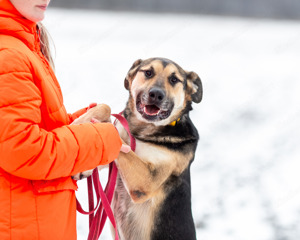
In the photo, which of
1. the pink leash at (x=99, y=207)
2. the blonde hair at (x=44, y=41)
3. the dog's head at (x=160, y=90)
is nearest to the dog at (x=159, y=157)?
the dog's head at (x=160, y=90)

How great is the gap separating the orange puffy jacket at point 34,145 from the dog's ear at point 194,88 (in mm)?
862

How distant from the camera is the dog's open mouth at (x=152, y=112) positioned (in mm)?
2133

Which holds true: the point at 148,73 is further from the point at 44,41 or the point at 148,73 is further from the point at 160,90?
the point at 44,41

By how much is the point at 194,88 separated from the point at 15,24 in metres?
1.14

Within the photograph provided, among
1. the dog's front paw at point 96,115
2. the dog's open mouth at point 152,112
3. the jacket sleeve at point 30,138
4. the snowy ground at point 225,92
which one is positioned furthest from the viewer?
the snowy ground at point 225,92

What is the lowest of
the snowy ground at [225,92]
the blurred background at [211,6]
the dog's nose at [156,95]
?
the snowy ground at [225,92]

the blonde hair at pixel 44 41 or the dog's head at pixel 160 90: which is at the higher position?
the blonde hair at pixel 44 41

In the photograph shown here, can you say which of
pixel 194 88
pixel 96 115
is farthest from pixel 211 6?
pixel 96 115

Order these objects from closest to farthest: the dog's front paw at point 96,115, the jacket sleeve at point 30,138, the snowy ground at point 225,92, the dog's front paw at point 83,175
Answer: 1. the jacket sleeve at point 30,138
2. the dog's front paw at point 83,175
3. the dog's front paw at point 96,115
4. the snowy ground at point 225,92

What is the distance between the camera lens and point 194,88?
232 cm

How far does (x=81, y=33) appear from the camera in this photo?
30.1 ft

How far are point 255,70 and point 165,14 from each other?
191 inches

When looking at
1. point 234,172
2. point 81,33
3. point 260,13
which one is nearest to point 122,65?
point 81,33

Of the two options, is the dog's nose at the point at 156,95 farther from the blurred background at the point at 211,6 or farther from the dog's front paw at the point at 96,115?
the blurred background at the point at 211,6
